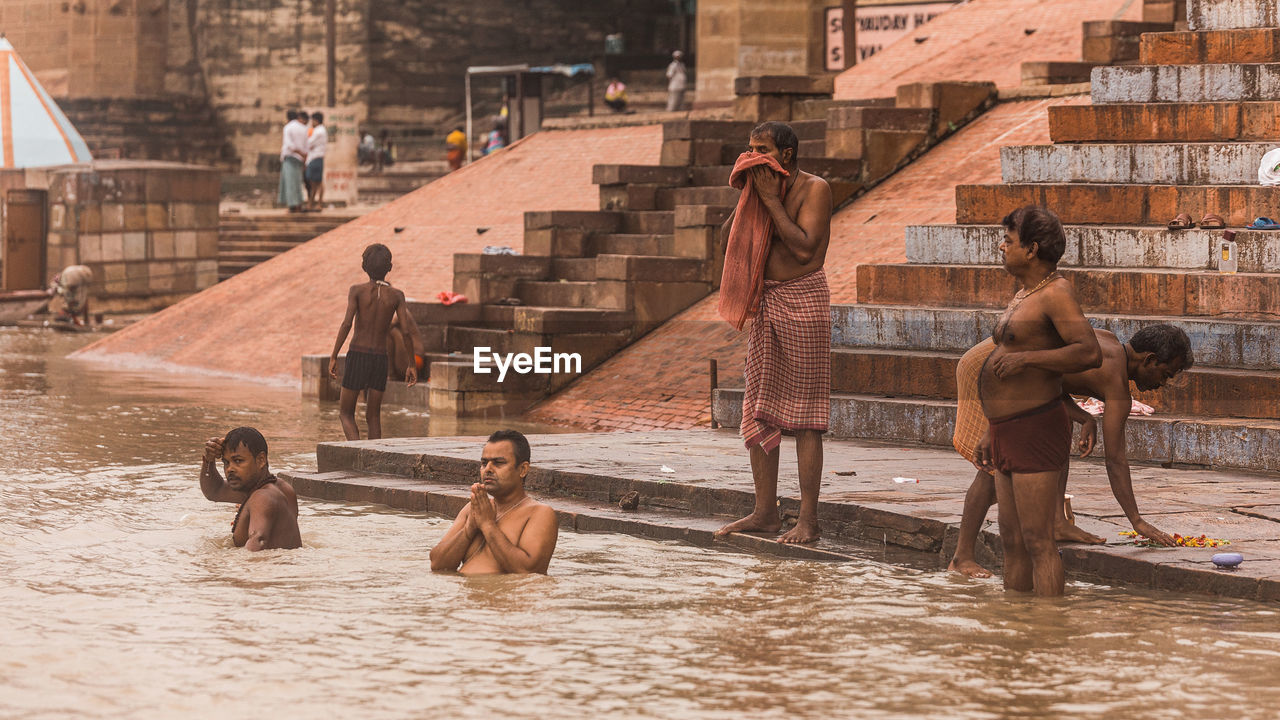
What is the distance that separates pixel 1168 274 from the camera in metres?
10.4

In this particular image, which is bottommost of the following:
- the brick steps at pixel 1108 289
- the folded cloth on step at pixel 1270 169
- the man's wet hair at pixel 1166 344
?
the man's wet hair at pixel 1166 344

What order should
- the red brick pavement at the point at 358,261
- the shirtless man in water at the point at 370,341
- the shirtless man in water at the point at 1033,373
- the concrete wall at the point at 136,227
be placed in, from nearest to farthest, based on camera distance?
1. the shirtless man in water at the point at 1033,373
2. the shirtless man in water at the point at 370,341
3. the red brick pavement at the point at 358,261
4. the concrete wall at the point at 136,227

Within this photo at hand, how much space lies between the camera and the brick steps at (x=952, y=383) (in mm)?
9258

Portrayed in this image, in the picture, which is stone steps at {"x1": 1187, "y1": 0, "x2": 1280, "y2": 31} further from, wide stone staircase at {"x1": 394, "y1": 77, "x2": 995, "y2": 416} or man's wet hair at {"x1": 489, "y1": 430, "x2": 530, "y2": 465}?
man's wet hair at {"x1": 489, "y1": 430, "x2": 530, "y2": 465}

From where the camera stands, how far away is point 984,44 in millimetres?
19375

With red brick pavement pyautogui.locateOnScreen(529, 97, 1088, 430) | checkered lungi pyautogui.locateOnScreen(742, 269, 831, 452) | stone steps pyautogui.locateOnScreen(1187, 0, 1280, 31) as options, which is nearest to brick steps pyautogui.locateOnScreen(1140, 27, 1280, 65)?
stone steps pyautogui.locateOnScreen(1187, 0, 1280, 31)

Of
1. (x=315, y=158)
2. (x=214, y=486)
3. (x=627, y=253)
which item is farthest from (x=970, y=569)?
(x=315, y=158)

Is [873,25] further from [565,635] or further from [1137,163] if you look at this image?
[565,635]

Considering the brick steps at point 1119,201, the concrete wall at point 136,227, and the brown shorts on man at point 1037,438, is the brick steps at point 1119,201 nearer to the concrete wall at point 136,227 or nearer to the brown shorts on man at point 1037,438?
the brown shorts on man at point 1037,438

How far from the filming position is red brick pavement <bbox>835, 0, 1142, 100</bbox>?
59.8 feet

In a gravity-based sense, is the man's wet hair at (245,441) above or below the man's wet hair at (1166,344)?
below

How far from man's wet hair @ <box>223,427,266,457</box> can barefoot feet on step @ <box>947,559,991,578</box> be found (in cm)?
270

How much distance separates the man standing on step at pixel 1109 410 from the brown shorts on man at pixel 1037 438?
0.96 ft

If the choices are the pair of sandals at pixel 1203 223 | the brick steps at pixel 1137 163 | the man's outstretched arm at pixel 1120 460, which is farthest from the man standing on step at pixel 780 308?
the brick steps at pixel 1137 163
